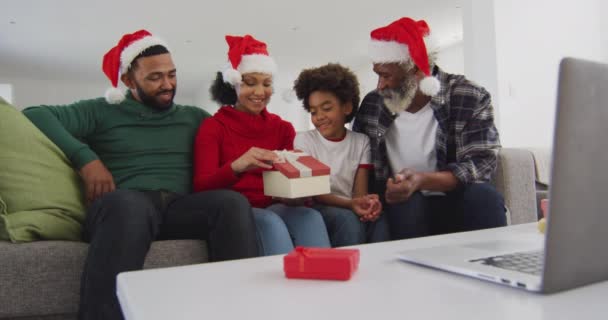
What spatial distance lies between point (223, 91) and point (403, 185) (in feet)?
2.58

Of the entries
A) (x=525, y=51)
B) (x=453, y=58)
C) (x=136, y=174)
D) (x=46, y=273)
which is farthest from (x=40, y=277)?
(x=453, y=58)

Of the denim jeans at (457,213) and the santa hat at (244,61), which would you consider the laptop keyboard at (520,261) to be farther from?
the santa hat at (244,61)

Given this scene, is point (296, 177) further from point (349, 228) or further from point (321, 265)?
point (321, 265)

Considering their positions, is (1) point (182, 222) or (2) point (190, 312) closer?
(2) point (190, 312)

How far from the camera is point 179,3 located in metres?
4.76

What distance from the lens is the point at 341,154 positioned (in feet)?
5.43

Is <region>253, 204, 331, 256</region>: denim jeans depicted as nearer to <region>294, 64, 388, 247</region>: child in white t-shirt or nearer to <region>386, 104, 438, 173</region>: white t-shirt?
<region>294, 64, 388, 247</region>: child in white t-shirt

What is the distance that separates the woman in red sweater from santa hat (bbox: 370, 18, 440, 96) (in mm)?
376

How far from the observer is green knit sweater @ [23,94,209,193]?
1.45m

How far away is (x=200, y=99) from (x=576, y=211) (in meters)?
10.6

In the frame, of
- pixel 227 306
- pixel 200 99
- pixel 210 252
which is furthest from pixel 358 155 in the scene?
pixel 200 99

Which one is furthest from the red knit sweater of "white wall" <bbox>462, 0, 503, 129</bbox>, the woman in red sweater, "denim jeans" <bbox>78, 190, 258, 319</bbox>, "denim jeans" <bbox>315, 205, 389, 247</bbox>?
"white wall" <bbox>462, 0, 503, 129</bbox>

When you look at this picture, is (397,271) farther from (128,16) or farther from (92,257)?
(128,16)

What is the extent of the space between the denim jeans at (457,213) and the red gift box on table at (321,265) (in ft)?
2.96
